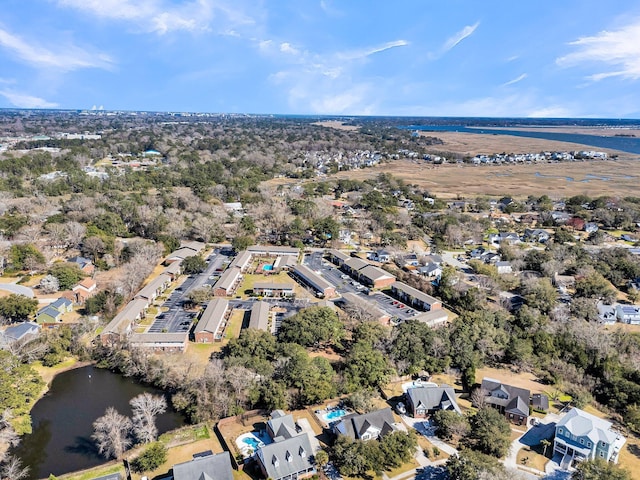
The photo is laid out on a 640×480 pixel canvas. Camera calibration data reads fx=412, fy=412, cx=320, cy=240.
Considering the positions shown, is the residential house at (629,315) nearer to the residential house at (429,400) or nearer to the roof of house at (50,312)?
the residential house at (429,400)

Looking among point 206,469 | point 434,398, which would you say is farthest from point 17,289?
point 434,398

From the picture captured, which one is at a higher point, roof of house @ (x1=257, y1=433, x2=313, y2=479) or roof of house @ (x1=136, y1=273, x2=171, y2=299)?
roof of house @ (x1=136, y1=273, x2=171, y2=299)

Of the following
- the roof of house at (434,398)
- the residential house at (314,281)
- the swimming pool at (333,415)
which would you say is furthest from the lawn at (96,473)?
the residential house at (314,281)

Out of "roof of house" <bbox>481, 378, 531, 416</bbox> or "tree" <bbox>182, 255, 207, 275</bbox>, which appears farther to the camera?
"tree" <bbox>182, 255, 207, 275</bbox>

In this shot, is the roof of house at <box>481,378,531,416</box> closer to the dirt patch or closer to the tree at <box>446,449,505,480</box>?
the dirt patch

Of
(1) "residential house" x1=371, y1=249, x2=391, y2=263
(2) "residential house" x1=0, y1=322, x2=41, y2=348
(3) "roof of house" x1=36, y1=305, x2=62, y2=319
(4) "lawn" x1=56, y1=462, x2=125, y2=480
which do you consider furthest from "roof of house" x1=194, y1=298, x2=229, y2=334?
(1) "residential house" x1=371, y1=249, x2=391, y2=263

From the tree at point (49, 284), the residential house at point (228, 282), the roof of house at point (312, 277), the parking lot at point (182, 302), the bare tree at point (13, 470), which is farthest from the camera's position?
the roof of house at point (312, 277)

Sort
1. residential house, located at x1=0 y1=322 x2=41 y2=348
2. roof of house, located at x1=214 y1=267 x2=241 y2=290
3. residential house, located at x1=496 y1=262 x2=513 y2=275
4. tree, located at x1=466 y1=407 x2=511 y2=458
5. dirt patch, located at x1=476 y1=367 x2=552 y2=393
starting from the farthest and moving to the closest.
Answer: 1. residential house, located at x1=496 y1=262 x2=513 y2=275
2. roof of house, located at x1=214 y1=267 x2=241 y2=290
3. residential house, located at x1=0 y1=322 x2=41 y2=348
4. dirt patch, located at x1=476 y1=367 x2=552 y2=393
5. tree, located at x1=466 y1=407 x2=511 y2=458
